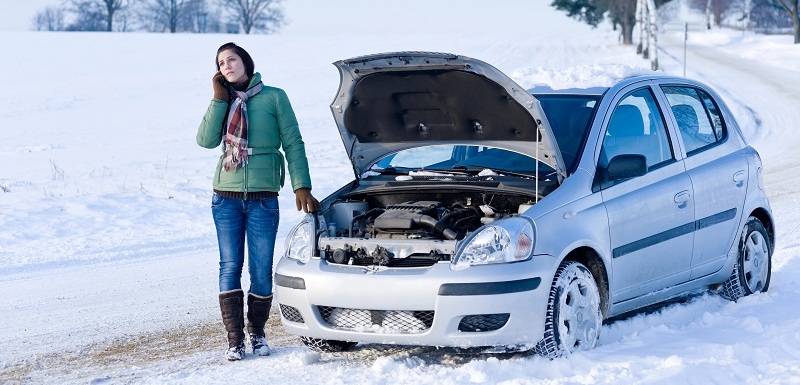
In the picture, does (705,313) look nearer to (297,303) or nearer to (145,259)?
(297,303)

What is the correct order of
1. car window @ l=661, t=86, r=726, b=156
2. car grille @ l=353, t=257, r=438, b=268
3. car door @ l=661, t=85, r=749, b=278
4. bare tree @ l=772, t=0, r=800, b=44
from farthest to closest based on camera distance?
bare tree @ l=772, t=0, r=800, b=44
car window @ l=661, t=86, r=726, b=156
car door @ l=661, t=85, r=749, b=278
car grille @ l=353, t=257, r=438, b=268

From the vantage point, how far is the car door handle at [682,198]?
6.77 meters

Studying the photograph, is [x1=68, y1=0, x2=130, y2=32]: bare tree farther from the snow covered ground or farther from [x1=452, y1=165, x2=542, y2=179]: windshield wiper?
[x1=452, y1=165, x2=542, y2=179]: windshield wiper

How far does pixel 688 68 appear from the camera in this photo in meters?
44.9

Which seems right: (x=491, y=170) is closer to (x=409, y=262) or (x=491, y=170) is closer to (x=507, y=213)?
(x=507, y=213)

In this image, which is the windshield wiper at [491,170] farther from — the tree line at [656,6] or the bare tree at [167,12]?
the bare tree at [167,12]

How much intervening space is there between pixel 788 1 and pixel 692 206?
63.5 meters

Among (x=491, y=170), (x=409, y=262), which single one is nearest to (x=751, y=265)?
(x=491, y=170)

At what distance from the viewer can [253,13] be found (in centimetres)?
10725

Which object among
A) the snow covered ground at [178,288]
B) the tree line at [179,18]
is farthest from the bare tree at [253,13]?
the snow covered ground at [178,288]

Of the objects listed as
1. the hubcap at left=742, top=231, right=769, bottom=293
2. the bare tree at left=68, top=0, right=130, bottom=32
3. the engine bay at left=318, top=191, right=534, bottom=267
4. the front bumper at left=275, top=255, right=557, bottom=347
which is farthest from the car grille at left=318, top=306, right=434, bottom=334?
the bare tree at left=68, top=0, right=130, bottom=32

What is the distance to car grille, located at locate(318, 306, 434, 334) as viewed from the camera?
5730 mm

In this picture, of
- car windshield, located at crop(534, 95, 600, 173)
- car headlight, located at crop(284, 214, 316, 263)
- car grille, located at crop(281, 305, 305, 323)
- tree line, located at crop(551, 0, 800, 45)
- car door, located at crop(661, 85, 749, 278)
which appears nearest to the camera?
car grille, located at crop(281, 305, 305, 323)

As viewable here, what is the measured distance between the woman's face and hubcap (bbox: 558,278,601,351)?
86.3 inches
